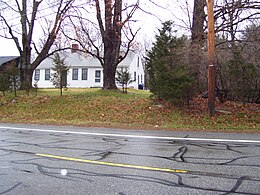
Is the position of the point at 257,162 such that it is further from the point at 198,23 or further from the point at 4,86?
the point at 4,86

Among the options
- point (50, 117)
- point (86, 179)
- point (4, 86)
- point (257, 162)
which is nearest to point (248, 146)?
point (257, 162)

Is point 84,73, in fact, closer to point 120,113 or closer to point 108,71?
point 108,71

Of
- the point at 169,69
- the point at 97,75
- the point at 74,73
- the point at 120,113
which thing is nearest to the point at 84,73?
the point at 74,73

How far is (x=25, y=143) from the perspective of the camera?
9.52 m

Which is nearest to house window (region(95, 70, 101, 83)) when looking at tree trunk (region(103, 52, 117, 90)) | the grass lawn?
tree trunk (region(103, 52, 117, 90))

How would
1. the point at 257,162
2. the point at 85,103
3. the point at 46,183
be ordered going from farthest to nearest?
the point at 85,103, the point at 257,162, the point at 46,183

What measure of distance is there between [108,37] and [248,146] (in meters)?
16.9

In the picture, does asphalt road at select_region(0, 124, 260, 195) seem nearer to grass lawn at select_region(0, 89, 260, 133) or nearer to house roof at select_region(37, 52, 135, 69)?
A: grass lawn at select_region(0, 89, 260, 133)

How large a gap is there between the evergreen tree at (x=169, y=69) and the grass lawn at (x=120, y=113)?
1084 mm

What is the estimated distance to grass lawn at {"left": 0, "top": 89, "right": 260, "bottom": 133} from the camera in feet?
47.0

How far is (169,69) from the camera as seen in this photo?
16.5 meters

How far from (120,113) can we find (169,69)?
3.85 metres

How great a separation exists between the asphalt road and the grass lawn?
14.2 ft

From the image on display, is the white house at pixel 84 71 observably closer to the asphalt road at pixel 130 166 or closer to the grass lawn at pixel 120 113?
the grass lawn at pixel 120 113
